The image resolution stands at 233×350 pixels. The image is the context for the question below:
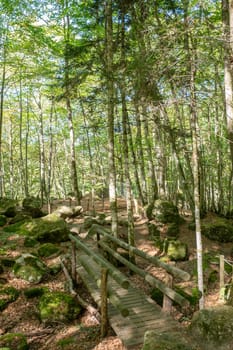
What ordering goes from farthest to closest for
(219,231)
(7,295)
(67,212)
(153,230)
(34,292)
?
(67,212) → (153,230) → (219,231) → (34,292) → (7,295)

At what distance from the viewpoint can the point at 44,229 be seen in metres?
10.9

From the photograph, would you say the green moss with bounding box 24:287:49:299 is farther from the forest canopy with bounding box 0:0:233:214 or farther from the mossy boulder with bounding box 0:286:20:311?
the forest canopy with bounding box 0:0:233:214

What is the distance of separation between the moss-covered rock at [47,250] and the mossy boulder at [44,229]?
2.19 feet

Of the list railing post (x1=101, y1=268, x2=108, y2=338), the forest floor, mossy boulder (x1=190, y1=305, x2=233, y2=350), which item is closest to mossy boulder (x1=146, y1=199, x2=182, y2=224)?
the forest floor

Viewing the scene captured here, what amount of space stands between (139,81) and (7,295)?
22.4 feet

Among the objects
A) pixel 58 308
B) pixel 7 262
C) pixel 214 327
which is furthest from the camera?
pixel 7 262

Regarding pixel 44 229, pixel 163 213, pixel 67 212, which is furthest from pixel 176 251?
pixel 67 212

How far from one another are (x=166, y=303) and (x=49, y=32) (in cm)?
1564

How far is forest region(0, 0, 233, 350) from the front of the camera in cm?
580

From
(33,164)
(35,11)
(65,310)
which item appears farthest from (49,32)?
(33,164)

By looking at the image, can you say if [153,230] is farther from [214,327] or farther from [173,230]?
[214,327]

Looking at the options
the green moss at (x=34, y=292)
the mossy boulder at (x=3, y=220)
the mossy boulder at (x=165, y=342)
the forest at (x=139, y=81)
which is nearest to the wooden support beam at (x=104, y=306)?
the mossy boulder at (x=165, y=342)

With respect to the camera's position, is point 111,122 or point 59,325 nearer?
point 59,325

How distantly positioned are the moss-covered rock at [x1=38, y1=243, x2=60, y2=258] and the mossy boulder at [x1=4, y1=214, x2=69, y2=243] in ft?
2.19
